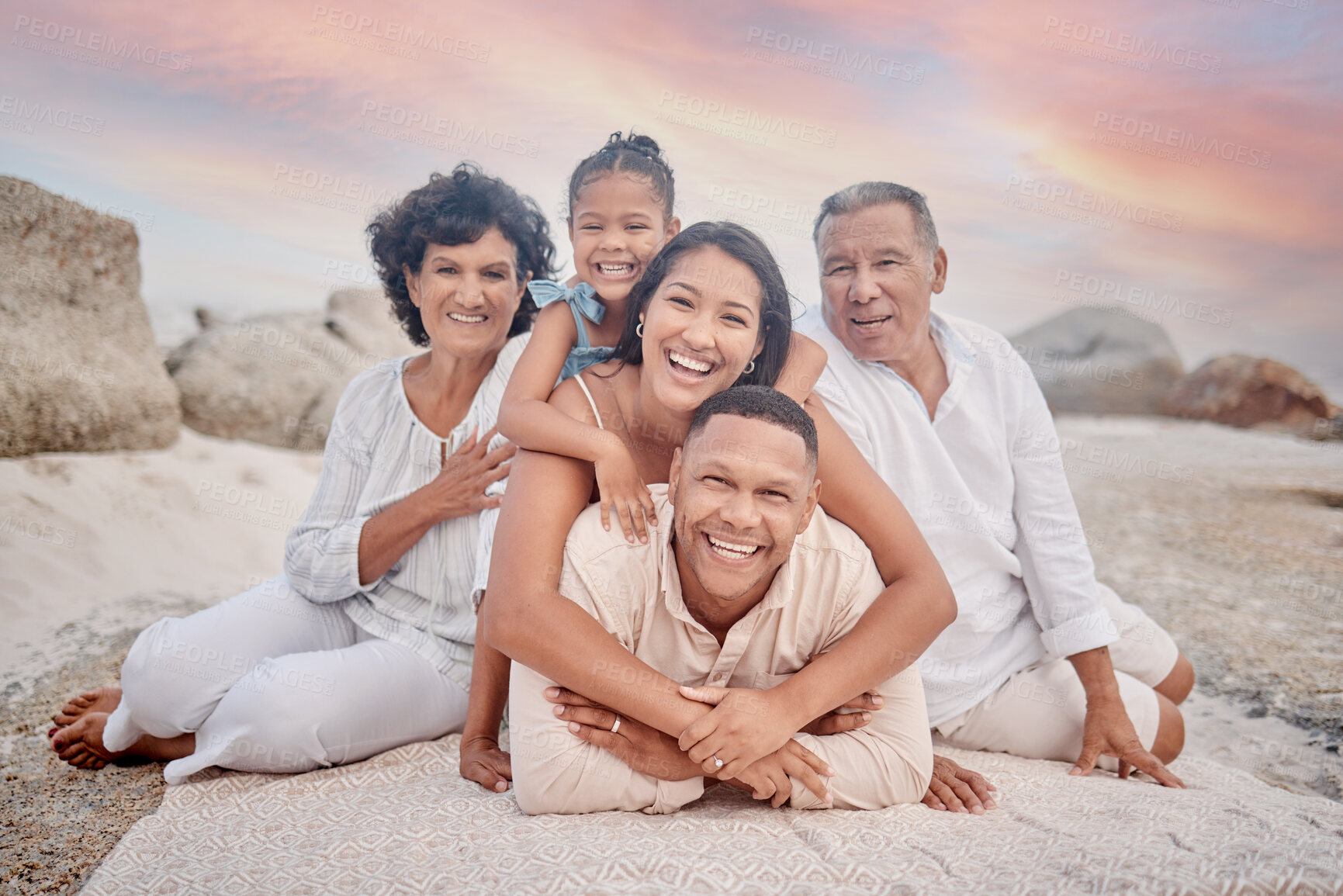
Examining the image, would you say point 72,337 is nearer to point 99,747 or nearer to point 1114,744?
point 99,747

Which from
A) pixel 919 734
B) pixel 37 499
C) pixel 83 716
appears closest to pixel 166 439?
pixel 37 499

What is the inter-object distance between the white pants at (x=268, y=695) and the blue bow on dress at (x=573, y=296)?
144cm

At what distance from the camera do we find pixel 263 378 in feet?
28.7

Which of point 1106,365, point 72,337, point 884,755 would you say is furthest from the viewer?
point 1106,365

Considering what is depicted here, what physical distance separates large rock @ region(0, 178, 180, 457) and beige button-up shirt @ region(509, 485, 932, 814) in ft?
17.0

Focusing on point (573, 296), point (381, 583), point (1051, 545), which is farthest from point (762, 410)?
point (381, 583)

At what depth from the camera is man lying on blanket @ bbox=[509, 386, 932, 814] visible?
2580 mm

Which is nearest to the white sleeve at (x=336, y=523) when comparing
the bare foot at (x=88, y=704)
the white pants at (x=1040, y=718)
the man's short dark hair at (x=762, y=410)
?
the bare foot at (x=88, y=704)

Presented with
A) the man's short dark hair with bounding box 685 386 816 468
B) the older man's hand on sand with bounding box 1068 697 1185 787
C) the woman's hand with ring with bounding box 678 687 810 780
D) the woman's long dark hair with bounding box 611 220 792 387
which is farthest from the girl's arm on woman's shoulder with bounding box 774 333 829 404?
the older man's hand on sand with bounding box 1068 697 1185 787

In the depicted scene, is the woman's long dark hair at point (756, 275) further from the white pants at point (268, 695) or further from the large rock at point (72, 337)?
the large rock at point (72, 337)

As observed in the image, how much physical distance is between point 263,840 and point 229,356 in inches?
276

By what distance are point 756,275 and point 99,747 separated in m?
2.98

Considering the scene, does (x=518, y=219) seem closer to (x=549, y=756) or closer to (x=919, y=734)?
(x=549, y=756)

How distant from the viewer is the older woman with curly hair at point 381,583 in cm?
321
